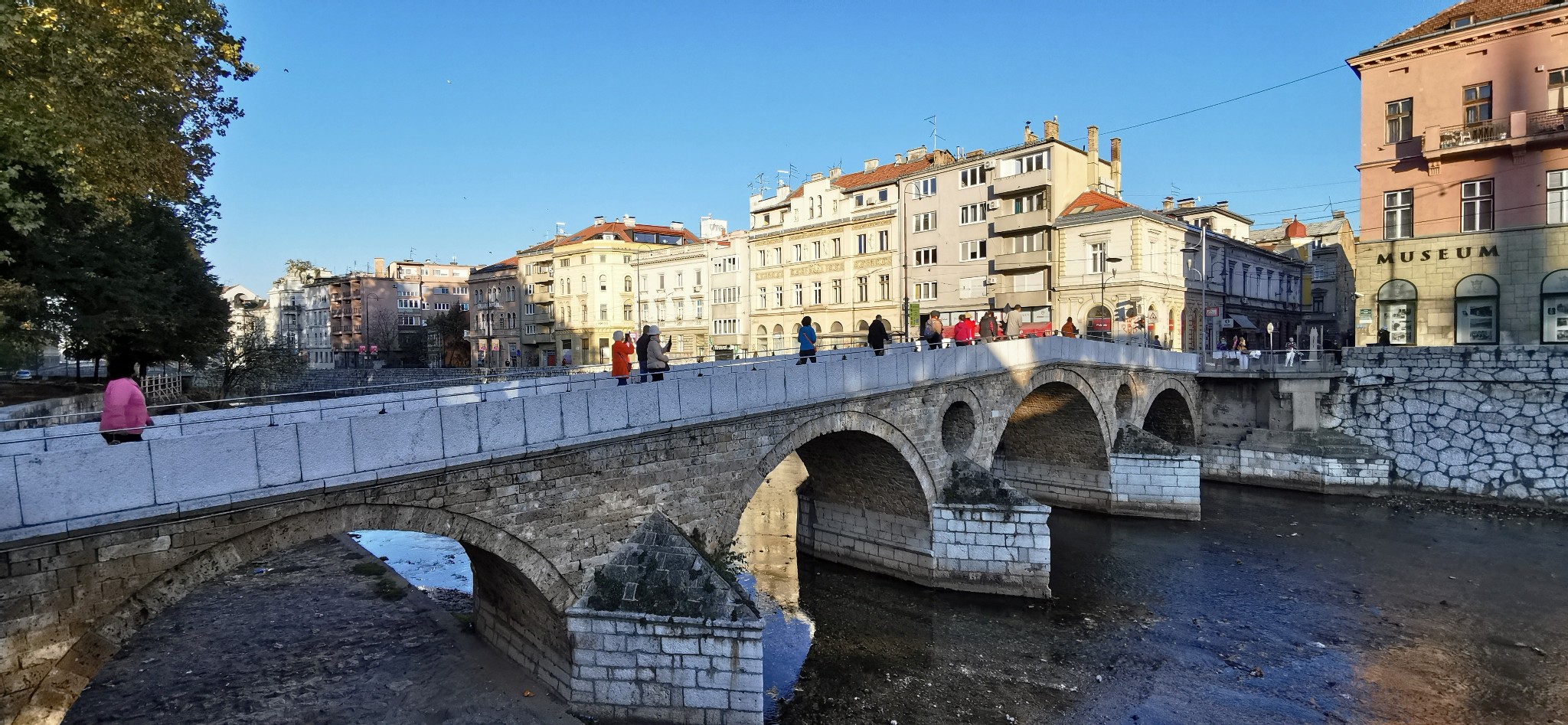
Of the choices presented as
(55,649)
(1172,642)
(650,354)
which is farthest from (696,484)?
(1172,642)

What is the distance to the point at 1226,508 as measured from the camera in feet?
71.4

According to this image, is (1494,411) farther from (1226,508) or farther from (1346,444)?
(1226,508)

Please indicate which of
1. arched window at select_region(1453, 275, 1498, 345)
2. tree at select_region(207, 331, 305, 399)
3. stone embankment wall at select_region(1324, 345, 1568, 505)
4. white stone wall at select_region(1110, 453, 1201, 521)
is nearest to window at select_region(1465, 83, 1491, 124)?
arched window at select_region(1453, 275, 1498, 345)

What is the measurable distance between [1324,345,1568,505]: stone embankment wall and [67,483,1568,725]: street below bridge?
3.65m

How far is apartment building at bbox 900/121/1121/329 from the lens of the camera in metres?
32.1

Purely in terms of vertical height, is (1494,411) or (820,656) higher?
(1494,411)

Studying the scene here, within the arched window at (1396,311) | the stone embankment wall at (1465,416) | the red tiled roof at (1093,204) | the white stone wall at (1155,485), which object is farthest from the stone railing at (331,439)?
the arched window at (1396,311)

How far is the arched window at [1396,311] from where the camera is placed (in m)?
24.9

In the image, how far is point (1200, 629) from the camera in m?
13.3

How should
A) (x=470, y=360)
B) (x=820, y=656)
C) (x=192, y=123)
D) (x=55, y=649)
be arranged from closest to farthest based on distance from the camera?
(x=55, y=649), (x=820, y=656), (x=192, y=123), (x=470, y=360)

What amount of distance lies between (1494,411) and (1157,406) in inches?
344

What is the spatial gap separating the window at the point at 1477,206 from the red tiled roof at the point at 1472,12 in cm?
495

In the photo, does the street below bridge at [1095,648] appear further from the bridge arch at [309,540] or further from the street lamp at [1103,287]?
the street lamp at [1103,287]

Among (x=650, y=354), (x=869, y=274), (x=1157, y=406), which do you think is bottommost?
(x=1157, y=406)
